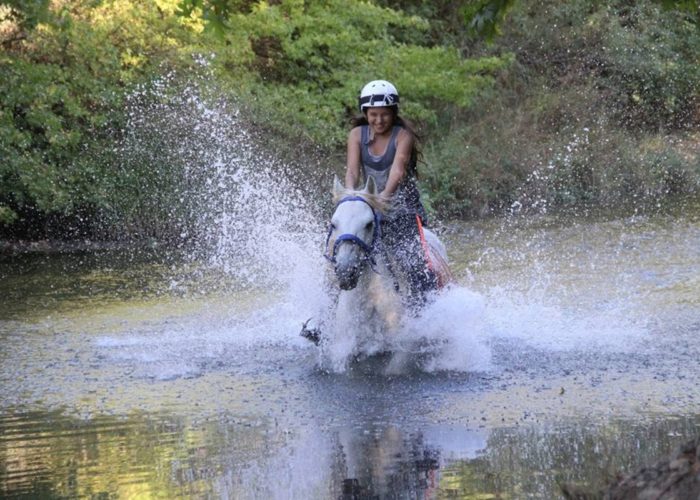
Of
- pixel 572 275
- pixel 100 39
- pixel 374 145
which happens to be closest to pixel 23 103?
pixel 100 39

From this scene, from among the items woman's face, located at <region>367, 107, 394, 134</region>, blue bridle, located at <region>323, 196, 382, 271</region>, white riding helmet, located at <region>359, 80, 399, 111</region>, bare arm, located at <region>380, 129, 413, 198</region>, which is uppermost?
white riding helmet, located at <region>359, 80, 399, 111</region>

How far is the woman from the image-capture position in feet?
33.0

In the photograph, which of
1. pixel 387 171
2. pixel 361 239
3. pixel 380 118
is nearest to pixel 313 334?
pixel 361 239

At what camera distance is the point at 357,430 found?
8.01m

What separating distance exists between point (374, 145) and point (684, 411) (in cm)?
357

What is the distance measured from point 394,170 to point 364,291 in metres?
1.03

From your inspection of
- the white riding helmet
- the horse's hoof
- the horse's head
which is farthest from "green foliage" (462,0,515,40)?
the horse's hoof

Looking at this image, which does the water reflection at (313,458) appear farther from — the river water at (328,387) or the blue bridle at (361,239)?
the blue bridle at (361,239)

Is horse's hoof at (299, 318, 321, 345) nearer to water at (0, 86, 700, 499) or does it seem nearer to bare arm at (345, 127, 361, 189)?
water at (0, 86, 700, 499)

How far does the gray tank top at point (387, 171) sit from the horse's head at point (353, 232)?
53cm

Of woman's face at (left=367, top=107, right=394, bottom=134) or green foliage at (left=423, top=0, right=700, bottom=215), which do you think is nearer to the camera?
woman's face at (left=367, top=107, right=394, bottom=134)

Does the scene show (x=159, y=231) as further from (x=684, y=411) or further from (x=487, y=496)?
(x=487, y=496)

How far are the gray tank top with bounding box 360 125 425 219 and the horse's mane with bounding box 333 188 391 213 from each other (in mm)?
401

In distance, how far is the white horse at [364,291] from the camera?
9.44 metres
